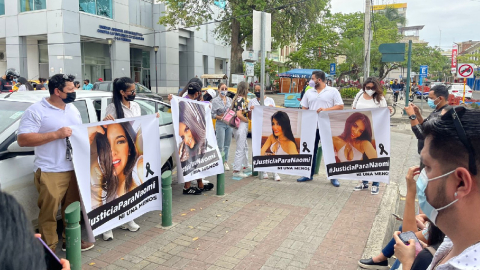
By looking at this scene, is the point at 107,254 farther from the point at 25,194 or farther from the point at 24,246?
the point at 24,246

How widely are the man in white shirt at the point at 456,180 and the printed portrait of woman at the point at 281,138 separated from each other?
546cm

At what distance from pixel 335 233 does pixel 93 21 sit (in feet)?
92.9

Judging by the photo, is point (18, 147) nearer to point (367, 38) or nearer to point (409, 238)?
point (409, 238)

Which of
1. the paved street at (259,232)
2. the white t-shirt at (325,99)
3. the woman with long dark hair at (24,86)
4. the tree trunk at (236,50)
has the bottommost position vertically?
the paved street at (259,232)

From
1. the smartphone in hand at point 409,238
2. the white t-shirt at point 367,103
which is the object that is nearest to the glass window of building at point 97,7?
the white t-shirt at point 367,103

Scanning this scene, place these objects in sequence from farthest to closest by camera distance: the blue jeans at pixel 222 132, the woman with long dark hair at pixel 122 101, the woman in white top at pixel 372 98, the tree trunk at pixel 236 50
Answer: the tree trunk at pixel 236 50
the blue jeans at pixel 222 132
the woman in white top at pixel 372 98
the woman with long dark hair at pixel 122 101

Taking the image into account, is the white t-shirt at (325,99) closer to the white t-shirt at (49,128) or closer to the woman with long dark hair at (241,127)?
A: the woman with long dark hair at (241,127)

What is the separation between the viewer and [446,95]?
5477mm

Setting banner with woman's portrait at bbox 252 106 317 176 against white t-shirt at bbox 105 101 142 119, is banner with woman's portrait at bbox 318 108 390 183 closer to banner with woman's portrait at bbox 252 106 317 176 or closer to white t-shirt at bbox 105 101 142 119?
banner with woman's portrait at bbox 252 106 317 176

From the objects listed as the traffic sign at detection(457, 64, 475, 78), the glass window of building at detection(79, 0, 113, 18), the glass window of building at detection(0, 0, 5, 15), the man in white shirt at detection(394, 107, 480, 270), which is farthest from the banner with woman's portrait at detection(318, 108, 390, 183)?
the glass window of building at detection(0, 0, 5, 15)

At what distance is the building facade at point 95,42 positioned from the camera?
26.6 meters

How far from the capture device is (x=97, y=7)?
2891 centimetres

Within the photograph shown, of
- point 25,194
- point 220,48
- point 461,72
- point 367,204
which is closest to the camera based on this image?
point 25,194

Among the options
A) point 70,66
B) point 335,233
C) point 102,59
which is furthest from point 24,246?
point 102,59
